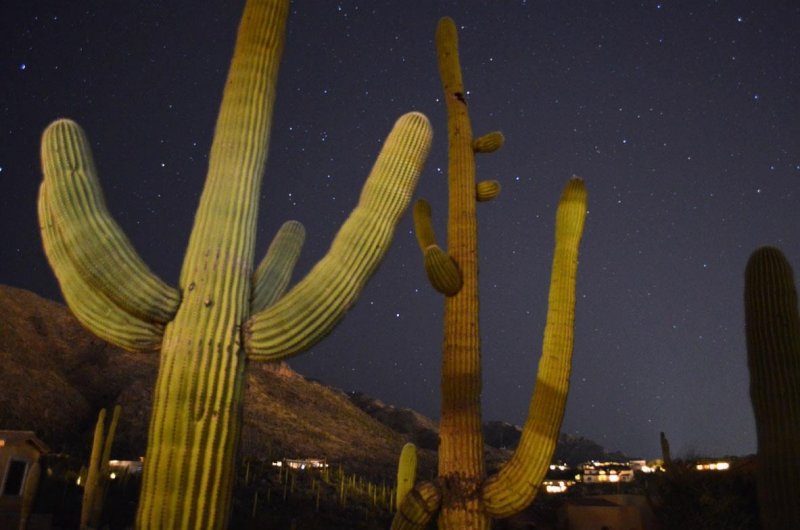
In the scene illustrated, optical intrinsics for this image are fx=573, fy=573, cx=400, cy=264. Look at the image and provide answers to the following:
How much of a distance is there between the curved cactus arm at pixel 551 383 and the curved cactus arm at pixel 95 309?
3.66 m

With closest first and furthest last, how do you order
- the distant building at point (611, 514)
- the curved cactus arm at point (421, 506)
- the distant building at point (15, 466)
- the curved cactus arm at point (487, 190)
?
the curved cactus arm at point (421, 506)
the curved cactus arm at point (487, 190)
the distant building at point (15, 466)
the distant building at point (611, 514)

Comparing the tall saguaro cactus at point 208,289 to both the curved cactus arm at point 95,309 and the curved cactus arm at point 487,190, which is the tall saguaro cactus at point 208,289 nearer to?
the curved cactus arm at point 95,309

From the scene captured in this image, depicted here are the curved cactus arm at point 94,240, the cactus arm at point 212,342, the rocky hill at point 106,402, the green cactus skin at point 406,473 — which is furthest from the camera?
the rocky hill at point 106,402

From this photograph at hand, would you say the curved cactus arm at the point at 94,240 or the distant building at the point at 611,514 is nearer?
the curved cactus arm at the point at 94,240

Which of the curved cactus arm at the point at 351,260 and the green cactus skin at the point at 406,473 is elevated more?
the curved cactus arm at the point at 351,260

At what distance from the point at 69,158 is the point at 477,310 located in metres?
4.15

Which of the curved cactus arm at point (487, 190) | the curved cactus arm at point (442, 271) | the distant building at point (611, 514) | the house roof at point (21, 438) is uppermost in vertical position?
the curved cactus arm at point (487, 190)

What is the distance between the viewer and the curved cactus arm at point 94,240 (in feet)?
10.7

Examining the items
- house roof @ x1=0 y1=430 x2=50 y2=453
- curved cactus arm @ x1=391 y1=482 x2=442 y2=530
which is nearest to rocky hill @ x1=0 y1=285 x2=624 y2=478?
house roof @ x1=0 y1=430 x2=50 y2=453

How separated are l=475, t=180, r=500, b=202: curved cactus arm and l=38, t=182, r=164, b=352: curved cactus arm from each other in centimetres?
469

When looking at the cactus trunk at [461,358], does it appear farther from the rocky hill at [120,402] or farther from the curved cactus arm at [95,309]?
the rocky hill at [120,402]

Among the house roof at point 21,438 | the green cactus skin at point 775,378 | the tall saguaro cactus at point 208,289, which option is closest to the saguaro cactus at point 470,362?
the green cactus skin at point 775,378

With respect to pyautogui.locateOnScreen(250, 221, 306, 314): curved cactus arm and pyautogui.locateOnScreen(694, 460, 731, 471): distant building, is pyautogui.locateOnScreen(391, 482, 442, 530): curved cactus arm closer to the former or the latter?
pyautogui.locateOnScreen(250, 221, 306, 314): curved cactus arm

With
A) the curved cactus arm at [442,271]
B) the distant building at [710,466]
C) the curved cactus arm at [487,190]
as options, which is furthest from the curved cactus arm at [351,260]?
the distant building at [710,466]
